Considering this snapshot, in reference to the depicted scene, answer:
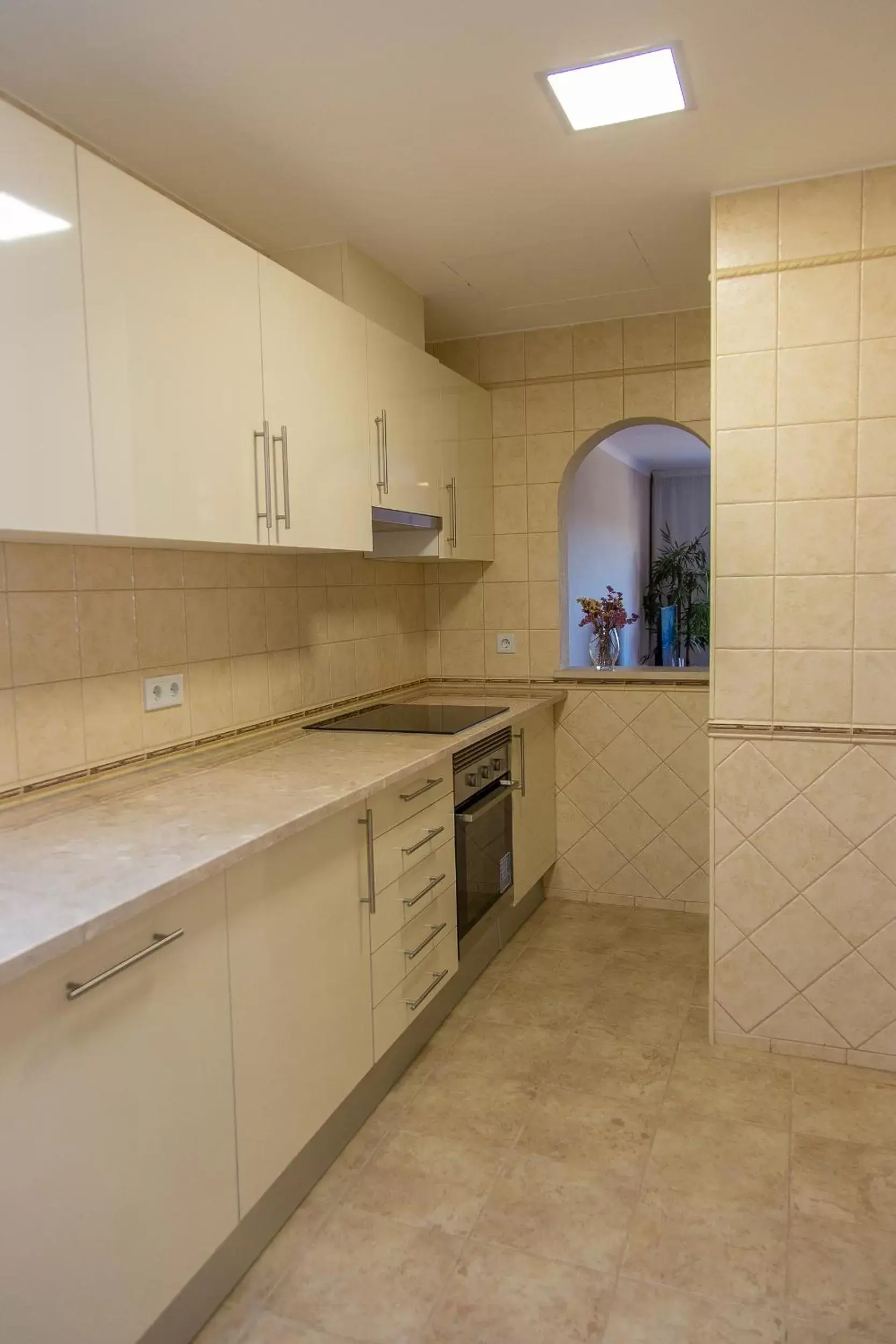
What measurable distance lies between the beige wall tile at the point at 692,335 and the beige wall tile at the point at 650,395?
0.08 meters

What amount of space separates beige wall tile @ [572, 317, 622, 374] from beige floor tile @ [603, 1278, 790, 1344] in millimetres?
3078

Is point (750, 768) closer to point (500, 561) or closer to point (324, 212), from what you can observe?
point (500, 561)

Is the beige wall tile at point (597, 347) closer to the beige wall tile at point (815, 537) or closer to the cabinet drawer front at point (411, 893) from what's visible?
the beige wall tile at point (815, 537)

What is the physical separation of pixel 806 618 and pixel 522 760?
121 centimetres

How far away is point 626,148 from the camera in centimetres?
219

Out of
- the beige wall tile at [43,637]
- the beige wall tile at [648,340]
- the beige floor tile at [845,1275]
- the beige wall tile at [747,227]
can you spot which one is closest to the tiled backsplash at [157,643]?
the beige wall tile at [43,637]

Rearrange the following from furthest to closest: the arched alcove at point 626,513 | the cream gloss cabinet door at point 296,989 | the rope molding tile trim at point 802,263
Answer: the arched alcove at point 626,513, the rope molding tile trim at point 802,263, the cream gloss cabinet door at point 296,989

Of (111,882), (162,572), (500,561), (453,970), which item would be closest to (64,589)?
(162,572)

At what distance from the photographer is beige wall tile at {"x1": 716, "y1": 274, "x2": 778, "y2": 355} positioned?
2436mm

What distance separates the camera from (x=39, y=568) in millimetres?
1953

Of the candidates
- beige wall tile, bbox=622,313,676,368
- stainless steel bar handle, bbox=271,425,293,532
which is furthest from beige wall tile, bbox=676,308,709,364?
stainless steel bar handle, bbox=271,425,293,532

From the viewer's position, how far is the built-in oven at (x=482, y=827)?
277cm

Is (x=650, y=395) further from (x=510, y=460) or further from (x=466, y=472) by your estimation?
(x=466, y=472)

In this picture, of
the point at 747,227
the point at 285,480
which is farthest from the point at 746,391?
the point at 285,480
